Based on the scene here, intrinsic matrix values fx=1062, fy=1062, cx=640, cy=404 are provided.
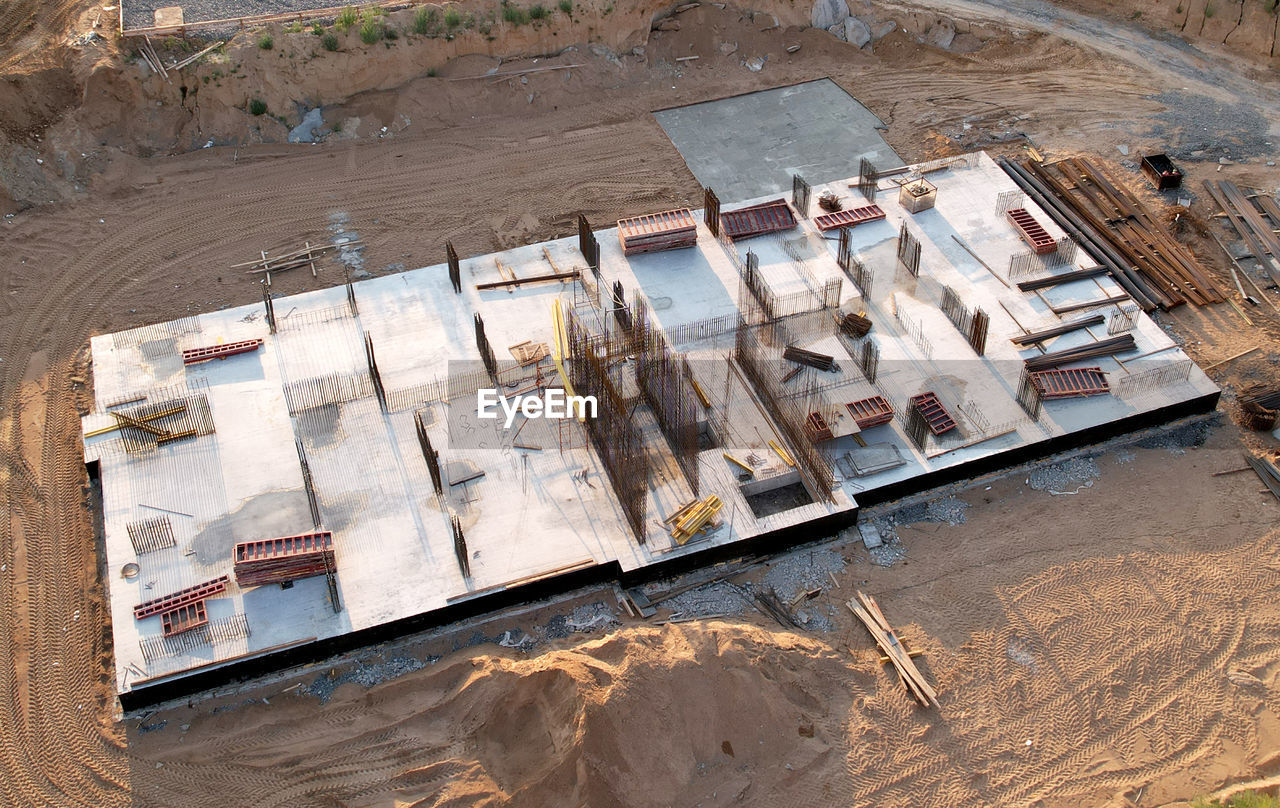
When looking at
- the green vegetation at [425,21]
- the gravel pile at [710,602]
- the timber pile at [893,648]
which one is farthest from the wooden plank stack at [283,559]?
the green vegetation at [425,21]

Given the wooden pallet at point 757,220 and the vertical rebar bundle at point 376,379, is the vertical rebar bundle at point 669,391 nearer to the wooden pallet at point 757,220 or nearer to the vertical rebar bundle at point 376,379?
the wooden pallet at point 757,220

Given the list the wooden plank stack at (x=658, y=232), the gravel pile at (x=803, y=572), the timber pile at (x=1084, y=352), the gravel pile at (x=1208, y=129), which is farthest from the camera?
the gravel pile at (x=1208, y=129)

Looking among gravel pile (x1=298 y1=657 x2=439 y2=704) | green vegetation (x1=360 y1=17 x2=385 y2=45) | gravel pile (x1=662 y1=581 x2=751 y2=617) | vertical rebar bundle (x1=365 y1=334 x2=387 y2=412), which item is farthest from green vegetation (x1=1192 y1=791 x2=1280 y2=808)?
green vegetation (x1=360 y1=17 x2=385 y2=45)

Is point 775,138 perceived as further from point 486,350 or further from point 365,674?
point 365,674

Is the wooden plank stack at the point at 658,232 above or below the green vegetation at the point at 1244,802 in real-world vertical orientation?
above

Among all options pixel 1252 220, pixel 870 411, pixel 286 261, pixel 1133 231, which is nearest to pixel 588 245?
pixel 286 261

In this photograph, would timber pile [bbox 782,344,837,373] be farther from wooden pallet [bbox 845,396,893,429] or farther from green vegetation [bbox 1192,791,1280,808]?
green vegetation [bbox 1192,791,1280,808]
